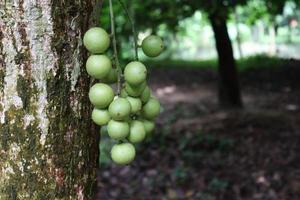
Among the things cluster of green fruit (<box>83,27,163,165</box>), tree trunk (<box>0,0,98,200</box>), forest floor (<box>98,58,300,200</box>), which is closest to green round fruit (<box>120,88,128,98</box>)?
cluster of green fruit (<box>83,27,163,165</box>)

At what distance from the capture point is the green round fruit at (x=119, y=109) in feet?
3.79

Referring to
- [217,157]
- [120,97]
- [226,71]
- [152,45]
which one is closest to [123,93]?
[120,97]

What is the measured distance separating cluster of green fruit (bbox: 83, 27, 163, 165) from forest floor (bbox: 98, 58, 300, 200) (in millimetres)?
3928

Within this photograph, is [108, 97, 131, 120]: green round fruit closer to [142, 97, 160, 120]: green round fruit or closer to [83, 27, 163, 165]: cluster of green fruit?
[83, 27, 163, 165]: cluster of green fruit

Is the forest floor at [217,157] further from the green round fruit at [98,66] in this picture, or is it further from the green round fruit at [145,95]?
the green round fruit at [98,66]

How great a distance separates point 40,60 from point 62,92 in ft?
0.31

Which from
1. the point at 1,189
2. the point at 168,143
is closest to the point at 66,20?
the point at 1,189

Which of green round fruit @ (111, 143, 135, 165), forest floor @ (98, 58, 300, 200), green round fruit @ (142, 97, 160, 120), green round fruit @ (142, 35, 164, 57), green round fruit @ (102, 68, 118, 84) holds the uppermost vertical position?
green round fruit @ (142, 35, 164, 57)

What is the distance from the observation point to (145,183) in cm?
564

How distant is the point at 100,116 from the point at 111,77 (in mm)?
111

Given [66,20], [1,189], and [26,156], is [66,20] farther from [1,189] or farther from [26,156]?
[1,189]

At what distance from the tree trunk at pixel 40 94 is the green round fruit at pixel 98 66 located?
0.09 meters

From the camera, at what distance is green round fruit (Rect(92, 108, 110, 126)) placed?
122 centimetres

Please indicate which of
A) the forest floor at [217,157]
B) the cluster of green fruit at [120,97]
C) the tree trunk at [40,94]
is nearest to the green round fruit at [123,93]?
the cluster of green fruit at [120,97]
